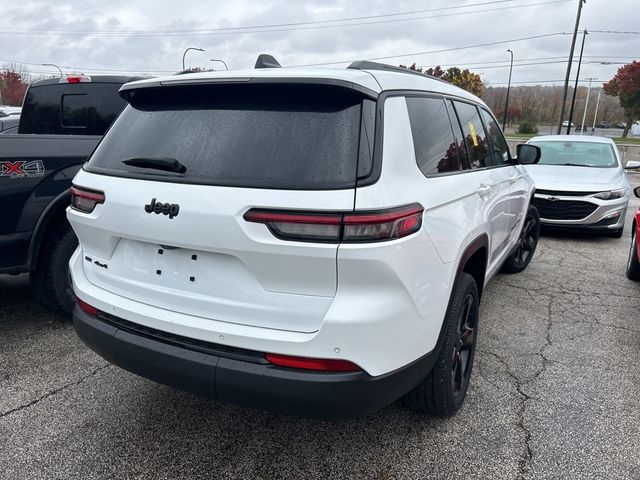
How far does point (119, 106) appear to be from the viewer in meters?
4.90

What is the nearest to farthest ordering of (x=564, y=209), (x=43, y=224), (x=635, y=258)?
(x=43, y=224) → (x=635, y=258) → (x=564, y=209)

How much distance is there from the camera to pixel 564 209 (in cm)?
723

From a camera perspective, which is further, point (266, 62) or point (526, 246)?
point (526, 246)

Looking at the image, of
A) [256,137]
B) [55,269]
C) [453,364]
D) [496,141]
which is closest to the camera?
[256,137]

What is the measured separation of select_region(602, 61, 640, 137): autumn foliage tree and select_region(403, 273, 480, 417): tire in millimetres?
44702

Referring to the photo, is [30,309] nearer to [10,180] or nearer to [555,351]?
[10,180]

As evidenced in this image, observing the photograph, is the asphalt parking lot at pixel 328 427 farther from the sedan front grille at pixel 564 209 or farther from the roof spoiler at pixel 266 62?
the sedan front grille at pixel 564 209

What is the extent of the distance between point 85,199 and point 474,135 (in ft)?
Answer: 8.00

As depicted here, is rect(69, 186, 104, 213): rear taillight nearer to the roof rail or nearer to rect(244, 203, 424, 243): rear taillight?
rect(244, 203, 424, 243): rear taillight

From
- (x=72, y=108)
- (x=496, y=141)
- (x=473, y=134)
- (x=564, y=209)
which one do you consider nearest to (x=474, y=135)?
(x=473, y=134)

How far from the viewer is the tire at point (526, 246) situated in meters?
5.47

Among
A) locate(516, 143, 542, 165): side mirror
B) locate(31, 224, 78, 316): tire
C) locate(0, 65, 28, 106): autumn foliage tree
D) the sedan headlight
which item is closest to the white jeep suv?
locate(31, 224, 78, 316): tire

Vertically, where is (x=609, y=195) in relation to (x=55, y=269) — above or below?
below

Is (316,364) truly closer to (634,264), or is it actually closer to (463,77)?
(634,264)
